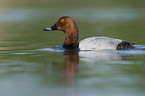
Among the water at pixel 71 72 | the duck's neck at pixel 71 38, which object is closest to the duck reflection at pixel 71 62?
the water at pixel 71 72

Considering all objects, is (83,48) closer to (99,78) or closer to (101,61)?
(101,61)

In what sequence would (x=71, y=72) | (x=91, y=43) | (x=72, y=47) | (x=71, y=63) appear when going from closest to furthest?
(x=71, y=72) → (x=71, y=63) → (x=91, y=43) → (x=72, y=47)

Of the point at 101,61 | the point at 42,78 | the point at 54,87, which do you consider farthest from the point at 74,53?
the point at 54,87

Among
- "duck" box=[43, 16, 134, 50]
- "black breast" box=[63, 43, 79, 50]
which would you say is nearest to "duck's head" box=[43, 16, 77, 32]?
"duck" box=[43, 16, 134, 50]

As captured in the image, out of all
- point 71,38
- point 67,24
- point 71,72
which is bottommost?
point 71,72

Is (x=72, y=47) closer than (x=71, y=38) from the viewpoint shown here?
Yes

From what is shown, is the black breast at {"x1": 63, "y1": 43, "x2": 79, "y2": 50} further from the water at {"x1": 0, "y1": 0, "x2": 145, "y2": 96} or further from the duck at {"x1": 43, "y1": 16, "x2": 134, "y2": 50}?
the water at {"x1": 0, "y1": 0, "x2": 145, "y2": 96}

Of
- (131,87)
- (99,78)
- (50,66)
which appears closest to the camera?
(131,87)

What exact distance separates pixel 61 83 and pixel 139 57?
117 inches

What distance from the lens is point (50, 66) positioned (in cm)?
733

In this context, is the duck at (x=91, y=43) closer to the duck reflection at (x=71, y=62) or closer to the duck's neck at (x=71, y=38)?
the duck's neck at (x=71, y=38)

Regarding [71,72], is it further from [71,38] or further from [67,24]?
[67,24]

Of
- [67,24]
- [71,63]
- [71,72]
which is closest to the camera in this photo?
[71,72]

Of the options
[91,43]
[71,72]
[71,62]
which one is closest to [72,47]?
[91,43]
